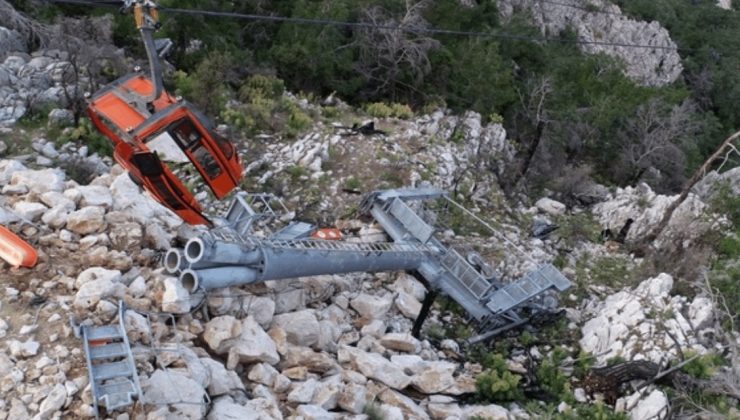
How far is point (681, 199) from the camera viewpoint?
1184 cm

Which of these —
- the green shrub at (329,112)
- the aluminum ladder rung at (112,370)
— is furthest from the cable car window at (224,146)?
the green shrub at (329,112)

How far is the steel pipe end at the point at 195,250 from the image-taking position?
18.5ft

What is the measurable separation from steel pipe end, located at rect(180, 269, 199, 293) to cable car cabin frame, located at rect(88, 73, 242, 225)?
1.20 metres

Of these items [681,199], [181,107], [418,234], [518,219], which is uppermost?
[181,107]

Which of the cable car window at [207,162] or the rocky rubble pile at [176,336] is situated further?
the cable car window at [207,162]

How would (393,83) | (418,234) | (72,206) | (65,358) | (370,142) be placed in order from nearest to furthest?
(65,358) → (72,206) → (418,234) → (370,142) → (393,83)

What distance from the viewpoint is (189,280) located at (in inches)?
227

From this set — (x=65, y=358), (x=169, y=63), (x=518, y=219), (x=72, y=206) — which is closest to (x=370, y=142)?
(x=518, y=219)

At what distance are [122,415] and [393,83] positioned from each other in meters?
13.1

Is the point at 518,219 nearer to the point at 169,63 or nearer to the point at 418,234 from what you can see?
the point at 418,234

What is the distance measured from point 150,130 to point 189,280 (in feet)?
5.41

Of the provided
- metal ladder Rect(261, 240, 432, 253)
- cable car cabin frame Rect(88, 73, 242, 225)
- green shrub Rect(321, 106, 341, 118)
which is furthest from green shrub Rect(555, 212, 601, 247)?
cable car cabin frame Rect(88, 73, 242, 225)

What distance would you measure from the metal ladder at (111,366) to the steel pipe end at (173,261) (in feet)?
2.52

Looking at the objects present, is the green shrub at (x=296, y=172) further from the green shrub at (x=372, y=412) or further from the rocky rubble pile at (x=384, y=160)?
the green shrub at (x=372, y=412)
